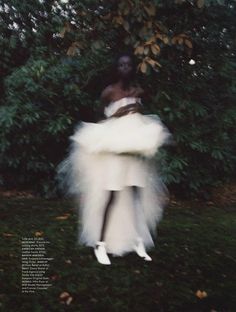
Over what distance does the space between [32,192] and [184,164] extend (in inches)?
94.9

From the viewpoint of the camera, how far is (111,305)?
4.03 m

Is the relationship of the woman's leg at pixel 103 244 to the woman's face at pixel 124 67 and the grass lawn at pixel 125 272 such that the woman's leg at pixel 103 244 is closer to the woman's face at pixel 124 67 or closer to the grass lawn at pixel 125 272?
the grass lawn at pixel 125 272

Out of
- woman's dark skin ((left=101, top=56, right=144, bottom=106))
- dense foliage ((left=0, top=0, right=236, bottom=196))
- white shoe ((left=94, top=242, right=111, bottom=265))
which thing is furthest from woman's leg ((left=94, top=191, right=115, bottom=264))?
Answer: dense foliage ((left=0, top=0, right=236, bottom=196))

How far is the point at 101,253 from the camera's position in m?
4.74

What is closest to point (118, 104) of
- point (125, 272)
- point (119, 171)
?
point (119, 171)

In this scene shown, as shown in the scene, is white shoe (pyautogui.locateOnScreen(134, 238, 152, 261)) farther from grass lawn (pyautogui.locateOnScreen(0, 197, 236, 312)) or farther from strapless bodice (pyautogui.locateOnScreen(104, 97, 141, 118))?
strapless bodice (pyautogui.locateOnScreen(104, 97, 141, 118))

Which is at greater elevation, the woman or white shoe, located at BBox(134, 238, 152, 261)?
the woman

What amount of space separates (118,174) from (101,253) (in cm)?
79

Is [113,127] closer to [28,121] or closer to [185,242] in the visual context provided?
[185,242]

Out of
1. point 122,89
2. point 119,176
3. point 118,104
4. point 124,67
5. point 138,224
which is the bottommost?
point 138,224

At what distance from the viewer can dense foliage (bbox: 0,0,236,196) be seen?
7207 millimetres

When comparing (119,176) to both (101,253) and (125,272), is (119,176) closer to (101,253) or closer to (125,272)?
(101,253)

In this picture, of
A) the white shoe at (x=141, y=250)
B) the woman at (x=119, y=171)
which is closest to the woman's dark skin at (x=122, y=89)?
the woman at (x=119, y=171)

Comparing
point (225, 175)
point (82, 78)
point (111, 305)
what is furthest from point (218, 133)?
point (111, 305)
